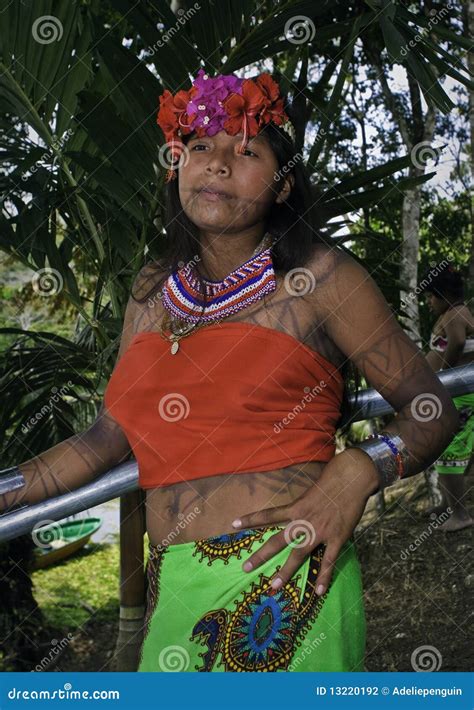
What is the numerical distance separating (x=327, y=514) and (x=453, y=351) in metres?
3.18

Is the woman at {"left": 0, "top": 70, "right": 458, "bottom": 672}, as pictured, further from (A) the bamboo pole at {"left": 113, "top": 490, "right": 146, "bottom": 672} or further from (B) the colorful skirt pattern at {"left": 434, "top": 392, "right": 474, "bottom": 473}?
(B) the colorful skirt pattern at {"left": 434, "top": 392, "right": 474, "bottom": 473}

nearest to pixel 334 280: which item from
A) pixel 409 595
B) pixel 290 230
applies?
pixel 290 230

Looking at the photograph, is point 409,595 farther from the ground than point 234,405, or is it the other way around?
point 234,405

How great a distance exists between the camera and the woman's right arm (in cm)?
159

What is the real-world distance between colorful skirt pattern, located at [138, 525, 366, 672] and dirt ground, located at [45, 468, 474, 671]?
96.7 inches

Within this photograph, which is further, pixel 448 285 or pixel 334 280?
pixel 448 285

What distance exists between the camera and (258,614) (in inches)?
51.6

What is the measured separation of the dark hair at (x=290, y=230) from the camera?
4.74ft

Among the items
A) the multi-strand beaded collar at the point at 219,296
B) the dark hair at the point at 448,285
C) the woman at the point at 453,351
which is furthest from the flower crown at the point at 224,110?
the dark hair at the point at 448,285

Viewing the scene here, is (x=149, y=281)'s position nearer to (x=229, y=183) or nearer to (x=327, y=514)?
(x=229, y=183)

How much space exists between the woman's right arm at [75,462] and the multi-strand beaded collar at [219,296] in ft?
0.49

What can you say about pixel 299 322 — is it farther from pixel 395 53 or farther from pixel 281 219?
pixel 395 53

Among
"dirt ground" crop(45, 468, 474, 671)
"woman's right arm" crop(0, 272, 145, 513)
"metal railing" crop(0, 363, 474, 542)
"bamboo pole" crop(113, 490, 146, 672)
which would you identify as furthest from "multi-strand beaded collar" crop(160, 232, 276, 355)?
"dirt ground" crop(45, 468, 474, 671)

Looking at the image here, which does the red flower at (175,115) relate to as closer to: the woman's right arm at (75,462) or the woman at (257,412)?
the woman at (257,412)
